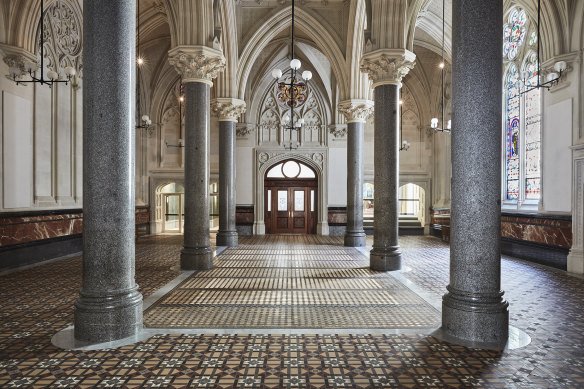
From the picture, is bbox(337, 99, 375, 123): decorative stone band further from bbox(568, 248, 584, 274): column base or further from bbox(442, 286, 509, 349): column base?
bbox(442, 286, 509, 349): column base

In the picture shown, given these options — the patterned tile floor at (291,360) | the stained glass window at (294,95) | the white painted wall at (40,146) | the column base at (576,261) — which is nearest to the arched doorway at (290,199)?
the stained glass window at (294,95)

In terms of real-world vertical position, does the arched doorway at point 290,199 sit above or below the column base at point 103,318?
above

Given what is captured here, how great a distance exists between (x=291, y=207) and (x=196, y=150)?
10300 millimetres

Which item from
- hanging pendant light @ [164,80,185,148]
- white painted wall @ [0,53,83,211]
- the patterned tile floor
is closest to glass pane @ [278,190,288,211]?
hanging pendant light @ [164,80,185,148]

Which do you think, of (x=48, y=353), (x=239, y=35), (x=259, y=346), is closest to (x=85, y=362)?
(x=48, y=353)

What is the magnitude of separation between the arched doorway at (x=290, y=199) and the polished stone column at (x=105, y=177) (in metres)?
14.2

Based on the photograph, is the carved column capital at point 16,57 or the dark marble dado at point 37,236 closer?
the dark marble dado at point 37,236

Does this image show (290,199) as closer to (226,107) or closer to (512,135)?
(226,107)

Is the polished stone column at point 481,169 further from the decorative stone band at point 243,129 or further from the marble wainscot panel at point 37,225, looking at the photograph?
the decorative stone band at point 243,129

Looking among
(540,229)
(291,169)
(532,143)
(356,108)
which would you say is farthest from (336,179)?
(540,229)

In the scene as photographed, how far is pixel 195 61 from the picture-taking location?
348 inches

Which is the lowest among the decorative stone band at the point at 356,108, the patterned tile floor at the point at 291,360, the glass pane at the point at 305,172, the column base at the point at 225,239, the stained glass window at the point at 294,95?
the patterned tile floor at the point at 291,360

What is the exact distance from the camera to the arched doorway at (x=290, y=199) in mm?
18734

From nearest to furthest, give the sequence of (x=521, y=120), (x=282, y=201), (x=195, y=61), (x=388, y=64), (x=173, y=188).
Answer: (x=195, y=61) < (x=388, y=64) < (x=521, y=120) < (x=282, y=201) < (x=173, y=188)
